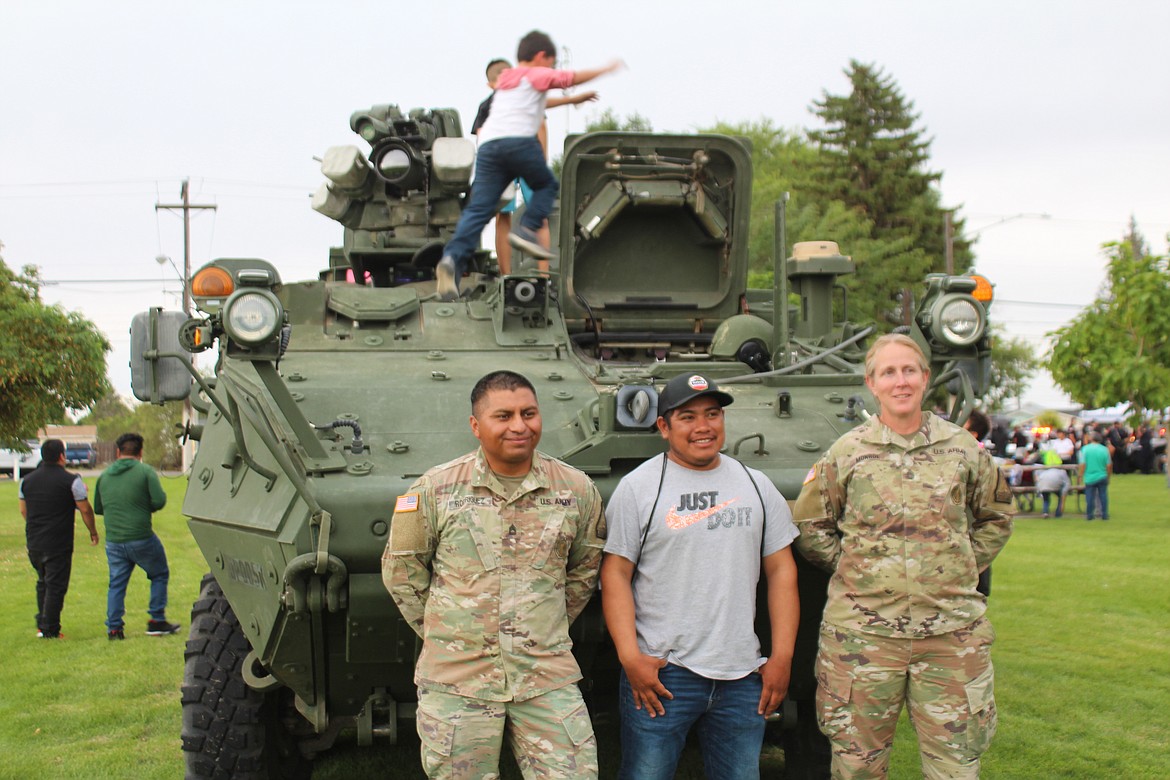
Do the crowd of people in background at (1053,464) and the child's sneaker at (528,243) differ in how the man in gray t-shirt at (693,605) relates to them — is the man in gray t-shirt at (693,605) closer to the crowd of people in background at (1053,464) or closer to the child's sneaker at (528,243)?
the child's sneaker at (528,243)

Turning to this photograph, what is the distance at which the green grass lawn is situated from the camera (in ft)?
20.3

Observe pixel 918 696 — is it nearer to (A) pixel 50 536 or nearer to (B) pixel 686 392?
(B) pixel 686 392

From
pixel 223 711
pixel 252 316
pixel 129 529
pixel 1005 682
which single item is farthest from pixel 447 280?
pixel 129 529

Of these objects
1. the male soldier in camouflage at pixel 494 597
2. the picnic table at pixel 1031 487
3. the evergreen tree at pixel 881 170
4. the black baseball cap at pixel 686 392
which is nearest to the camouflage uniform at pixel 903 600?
the black baseball cap at pixel 686 392

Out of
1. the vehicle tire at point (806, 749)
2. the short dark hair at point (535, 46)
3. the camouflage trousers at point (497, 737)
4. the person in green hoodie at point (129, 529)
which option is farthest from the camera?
the person in green hoodie at point (129, 529)

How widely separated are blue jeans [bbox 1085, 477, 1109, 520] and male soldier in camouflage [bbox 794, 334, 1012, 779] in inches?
589

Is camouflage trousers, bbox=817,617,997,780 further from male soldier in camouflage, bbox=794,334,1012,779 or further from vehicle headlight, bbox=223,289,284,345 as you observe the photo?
vehicle headlight, bbox=223,289,284,345

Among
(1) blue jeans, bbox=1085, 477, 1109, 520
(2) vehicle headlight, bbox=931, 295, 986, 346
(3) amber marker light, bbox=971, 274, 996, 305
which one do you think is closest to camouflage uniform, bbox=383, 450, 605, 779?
(2) vehicle headlight, bbox=931, 295, 986, 346

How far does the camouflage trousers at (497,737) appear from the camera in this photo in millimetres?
3627

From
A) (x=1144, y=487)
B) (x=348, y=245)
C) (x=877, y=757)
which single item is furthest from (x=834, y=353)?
(x=1144, y=487)

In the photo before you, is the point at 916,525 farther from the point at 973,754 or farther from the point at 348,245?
the point at 348,245

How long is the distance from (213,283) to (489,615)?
2501 mm

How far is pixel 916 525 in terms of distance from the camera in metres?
3.91

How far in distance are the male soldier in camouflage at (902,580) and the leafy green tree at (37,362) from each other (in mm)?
14079
